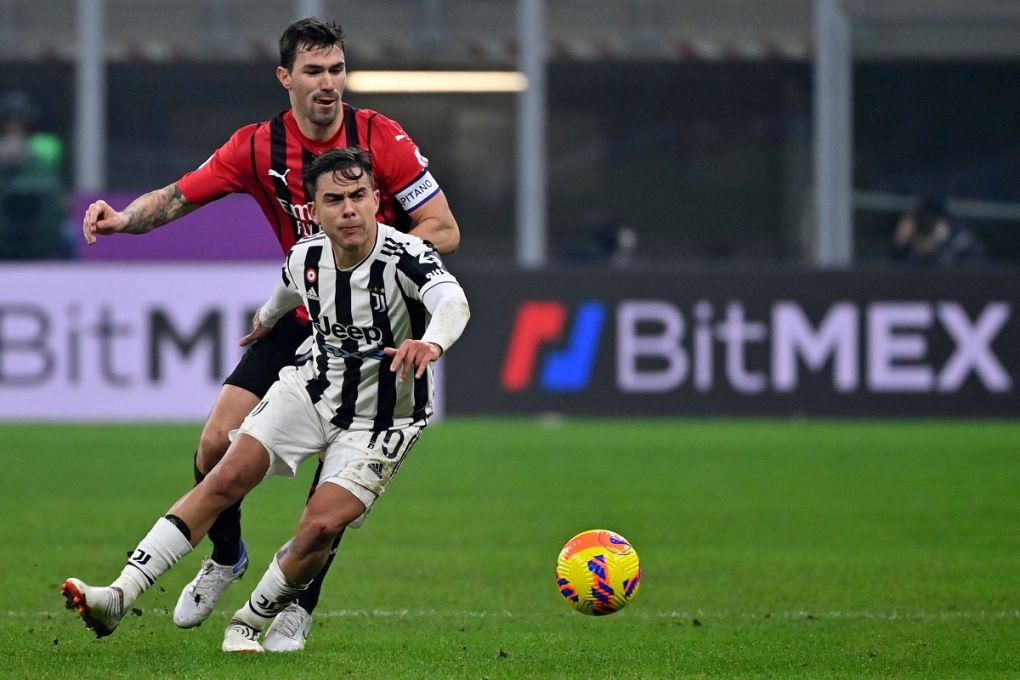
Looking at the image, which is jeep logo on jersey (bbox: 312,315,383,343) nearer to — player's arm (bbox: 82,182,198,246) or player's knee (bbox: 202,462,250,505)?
player's knee (bbox: 202,462,250,505)

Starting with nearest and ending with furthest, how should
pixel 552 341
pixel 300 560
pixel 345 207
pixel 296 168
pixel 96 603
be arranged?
pixel 96 603, pixel 345 207, pixel 300 560, pixel 296 168, pixel 552 341

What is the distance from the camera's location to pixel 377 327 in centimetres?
641

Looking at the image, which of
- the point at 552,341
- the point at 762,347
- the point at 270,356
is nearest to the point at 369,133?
the point at 270,356

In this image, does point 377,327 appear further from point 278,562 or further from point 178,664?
point 178,664

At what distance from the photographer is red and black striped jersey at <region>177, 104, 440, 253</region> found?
266 inches

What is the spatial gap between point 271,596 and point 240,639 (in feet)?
0.80

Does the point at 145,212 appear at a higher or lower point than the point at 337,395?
higher

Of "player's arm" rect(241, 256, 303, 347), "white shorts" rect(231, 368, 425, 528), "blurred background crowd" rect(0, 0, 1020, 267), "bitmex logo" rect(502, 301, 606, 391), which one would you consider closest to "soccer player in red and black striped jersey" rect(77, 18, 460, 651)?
"player's arm" rect(241, 256, 303, 347)

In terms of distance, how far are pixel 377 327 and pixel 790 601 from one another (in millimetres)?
2420

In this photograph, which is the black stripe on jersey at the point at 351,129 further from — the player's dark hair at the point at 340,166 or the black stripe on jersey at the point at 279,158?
the player's dark hair at the point at 340,166

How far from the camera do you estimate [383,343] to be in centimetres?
643

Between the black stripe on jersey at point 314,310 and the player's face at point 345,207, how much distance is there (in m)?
0.19

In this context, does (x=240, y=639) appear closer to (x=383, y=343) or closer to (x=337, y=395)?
(x=337, y=395)

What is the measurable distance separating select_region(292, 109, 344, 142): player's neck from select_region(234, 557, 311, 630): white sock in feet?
5.12
